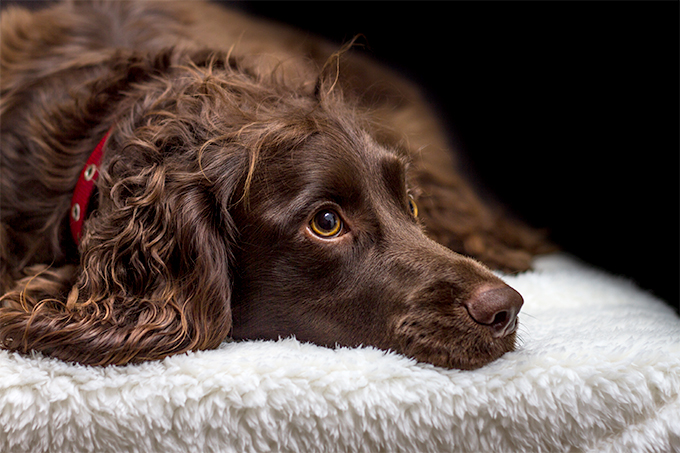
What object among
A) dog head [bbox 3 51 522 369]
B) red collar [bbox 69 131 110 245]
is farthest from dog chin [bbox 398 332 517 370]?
red collar [bbox 69 131 110 245]

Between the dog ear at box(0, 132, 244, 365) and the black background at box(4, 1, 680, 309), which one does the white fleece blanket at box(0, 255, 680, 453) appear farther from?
the black background at box(4, 1, 680, 309)

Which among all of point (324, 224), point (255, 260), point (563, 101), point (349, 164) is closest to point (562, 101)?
point (563, 101)

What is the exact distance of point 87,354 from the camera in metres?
1.29

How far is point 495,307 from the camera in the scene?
1.28 metres

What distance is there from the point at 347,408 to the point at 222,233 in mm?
553

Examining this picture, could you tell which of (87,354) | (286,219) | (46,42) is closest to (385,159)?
(286,219)

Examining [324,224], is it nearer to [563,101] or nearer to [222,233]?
[222,233]

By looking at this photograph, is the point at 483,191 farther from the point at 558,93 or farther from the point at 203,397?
the point at 203,397

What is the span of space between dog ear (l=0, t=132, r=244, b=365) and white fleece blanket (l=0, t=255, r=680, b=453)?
6.1 inches

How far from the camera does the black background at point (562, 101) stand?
7.91 feet

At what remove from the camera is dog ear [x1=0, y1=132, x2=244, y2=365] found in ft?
4.51

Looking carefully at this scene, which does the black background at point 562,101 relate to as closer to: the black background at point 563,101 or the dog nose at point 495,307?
the black background at point 563,101

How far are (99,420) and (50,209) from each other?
0.84m

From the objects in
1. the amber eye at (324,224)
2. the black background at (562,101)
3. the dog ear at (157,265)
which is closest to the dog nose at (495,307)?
the amber eye at (324,224)
